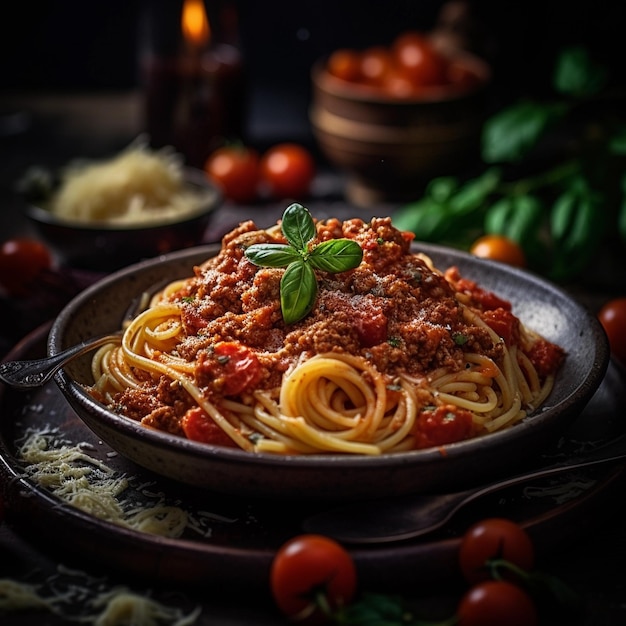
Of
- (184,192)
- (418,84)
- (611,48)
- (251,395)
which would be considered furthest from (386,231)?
(611,48)

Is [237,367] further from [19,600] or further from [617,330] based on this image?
[617,330]

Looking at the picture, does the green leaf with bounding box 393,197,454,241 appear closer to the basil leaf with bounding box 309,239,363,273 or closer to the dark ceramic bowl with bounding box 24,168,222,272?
the dark ceramic bowl with bounding box 24,168,222,272

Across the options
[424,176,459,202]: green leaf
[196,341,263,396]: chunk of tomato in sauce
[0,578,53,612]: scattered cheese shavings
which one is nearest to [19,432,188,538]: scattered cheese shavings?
[0,578,53,612]: scattered cheese shavings

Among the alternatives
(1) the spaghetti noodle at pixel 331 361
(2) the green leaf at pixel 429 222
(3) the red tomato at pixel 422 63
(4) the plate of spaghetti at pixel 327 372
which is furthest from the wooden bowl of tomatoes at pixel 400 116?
(1) the spaghetti noodle at pixel 331 361

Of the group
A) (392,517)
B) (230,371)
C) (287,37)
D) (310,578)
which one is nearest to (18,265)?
(230,371)

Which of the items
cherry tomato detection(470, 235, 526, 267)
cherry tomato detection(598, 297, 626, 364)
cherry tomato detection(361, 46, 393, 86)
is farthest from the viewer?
cherry tomato detection(361, 46, 393, 86)

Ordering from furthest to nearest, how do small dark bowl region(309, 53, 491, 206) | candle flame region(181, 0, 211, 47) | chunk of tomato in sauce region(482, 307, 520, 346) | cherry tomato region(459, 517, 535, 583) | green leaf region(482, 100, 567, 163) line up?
candle flame region(181, 0, 211, 47) → small dark bowl region(309, 53, 491, 206) → green leaf region(482, 100, 567, 163) → chunk of tomato in sauce region(482, 307, 520, 346) → cherry tomato region(459, 517, 535, 583)
